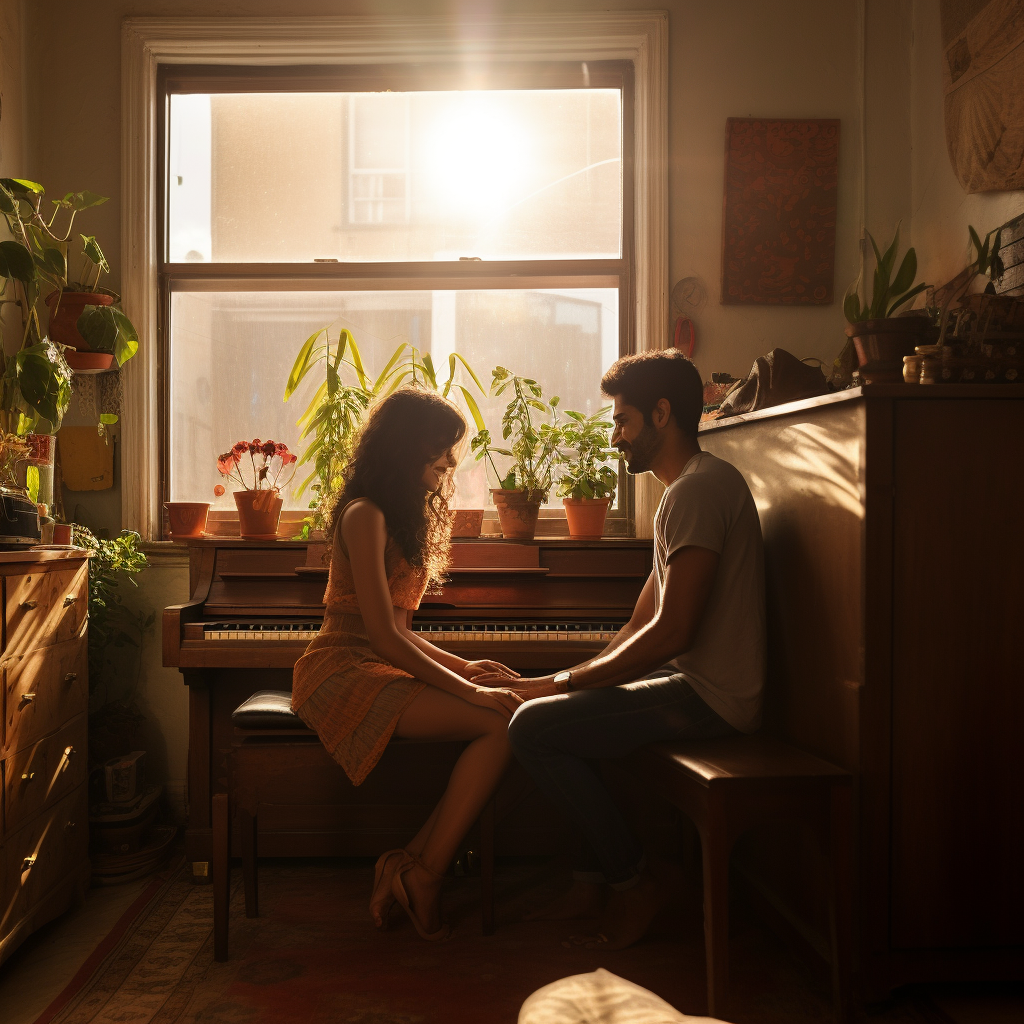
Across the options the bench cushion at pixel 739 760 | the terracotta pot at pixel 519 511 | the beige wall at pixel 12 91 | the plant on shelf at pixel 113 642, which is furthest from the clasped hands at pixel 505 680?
the beige wall at pixel 12 91

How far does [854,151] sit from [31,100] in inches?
120

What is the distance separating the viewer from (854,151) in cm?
330

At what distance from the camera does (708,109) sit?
331 centimetres

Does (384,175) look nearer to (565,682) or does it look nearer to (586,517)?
(586,517)

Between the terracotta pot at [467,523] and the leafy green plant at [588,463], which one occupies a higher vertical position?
the leafy green plant at [588,463]

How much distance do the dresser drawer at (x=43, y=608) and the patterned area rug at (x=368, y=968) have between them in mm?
814

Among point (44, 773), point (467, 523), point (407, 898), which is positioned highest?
point (467, 523)

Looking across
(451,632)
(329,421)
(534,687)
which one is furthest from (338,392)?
(534,687)

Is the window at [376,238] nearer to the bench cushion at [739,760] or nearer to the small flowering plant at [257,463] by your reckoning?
the small flowering plant at [257,463]

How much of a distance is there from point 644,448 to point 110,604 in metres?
2.07

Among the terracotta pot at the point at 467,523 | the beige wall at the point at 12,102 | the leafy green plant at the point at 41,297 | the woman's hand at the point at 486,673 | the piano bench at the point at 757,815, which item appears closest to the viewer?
the piano bench at the point at 757,815

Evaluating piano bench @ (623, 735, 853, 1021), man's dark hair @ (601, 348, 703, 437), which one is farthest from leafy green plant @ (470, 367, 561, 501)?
piano bench @ (623, 735, 853, 1021)

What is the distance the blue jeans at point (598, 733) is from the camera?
81.3 inches

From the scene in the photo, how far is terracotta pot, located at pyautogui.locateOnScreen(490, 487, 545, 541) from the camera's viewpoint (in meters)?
3.10
